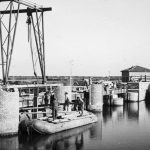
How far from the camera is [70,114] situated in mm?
20828

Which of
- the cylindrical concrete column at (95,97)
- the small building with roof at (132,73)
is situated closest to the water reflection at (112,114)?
the cylindrical concrete column at (95,97)

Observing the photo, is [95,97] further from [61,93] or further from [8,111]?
[8,111]

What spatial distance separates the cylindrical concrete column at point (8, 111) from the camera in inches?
674

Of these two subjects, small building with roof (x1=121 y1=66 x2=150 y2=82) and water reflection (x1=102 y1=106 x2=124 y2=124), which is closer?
→ water reflection (x1=102 y1=106 x2=124 y2=124)

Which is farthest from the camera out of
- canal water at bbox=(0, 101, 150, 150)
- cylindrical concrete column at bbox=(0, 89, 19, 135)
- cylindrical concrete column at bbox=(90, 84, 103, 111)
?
cylindrical concrete column at bbox=(90, 84, 103, 111)

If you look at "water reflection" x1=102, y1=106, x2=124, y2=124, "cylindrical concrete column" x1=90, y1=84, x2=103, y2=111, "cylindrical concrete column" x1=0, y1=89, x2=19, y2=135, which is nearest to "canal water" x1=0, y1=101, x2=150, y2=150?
"cylindrical concrete column" x1=0, y1=89, x2=19, y2=135

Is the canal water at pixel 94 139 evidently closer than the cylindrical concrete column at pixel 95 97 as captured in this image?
Yes

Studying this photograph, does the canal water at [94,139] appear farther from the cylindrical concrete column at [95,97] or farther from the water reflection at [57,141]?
the cylindrical concrete column at [95,97]

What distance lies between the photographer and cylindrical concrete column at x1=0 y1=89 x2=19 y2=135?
17.1m

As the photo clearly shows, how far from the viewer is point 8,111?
17219 millimetres

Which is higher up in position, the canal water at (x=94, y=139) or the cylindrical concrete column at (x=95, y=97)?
the cylindrical concrete column at (x=95, y=97)

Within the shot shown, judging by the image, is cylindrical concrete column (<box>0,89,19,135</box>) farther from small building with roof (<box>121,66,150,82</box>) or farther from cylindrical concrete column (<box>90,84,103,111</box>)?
small building with roof (<box>121,66,150,82</box>)

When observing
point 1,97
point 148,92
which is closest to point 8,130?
point 1,97

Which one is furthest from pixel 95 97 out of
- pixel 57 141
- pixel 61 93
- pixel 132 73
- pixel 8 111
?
pixel 132 73
